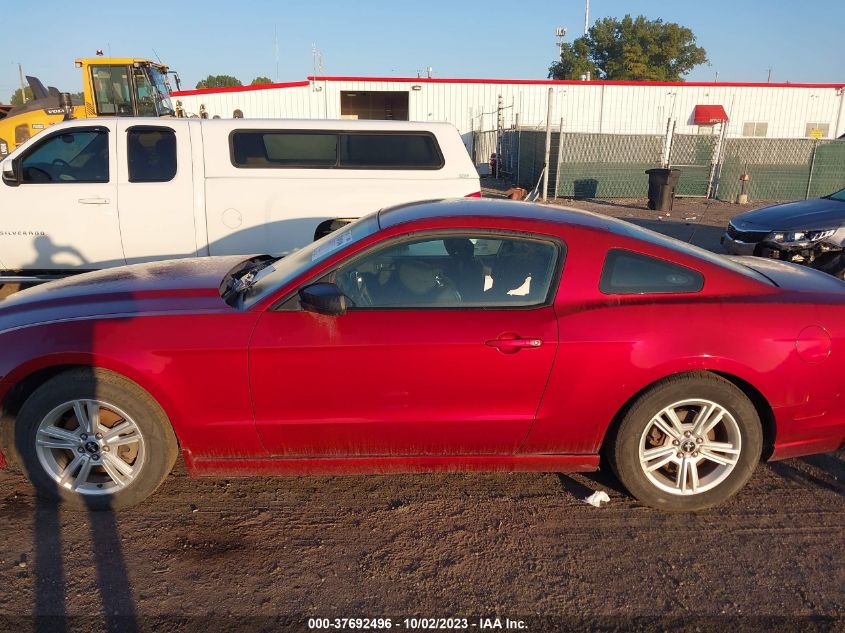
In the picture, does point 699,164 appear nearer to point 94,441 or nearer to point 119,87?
point 119,87

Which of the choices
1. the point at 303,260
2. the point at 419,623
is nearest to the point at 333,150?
the point at 303,260

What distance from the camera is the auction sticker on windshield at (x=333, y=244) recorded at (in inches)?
137

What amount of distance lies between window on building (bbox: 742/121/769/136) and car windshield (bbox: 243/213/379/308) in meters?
33.8

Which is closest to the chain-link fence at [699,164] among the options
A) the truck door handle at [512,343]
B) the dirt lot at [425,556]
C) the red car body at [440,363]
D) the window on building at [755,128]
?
the window on building at [755,128]

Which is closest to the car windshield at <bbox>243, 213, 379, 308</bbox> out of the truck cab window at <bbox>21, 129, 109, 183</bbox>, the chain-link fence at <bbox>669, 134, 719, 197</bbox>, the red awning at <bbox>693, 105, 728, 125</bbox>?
the truck cab window at <bbox>21, 129, 109, 183</bbox>

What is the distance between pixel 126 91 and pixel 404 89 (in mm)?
16606

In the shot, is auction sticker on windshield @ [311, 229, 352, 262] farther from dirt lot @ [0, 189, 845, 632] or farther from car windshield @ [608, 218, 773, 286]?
car windshield @ [608, 218, 773, 286]

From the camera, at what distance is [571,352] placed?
10.5 feet

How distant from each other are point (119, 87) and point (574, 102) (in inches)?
828

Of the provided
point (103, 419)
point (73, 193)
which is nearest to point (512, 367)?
point (103, 419)

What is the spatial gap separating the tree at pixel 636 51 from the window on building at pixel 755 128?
3077 cm

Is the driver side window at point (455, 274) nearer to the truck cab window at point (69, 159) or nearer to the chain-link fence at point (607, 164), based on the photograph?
the truck cab window at point (69, 159)

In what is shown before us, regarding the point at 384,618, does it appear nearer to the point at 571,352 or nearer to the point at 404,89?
the point at 571,352

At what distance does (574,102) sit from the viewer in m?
30.7
